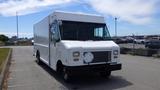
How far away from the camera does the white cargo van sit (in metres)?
9.32

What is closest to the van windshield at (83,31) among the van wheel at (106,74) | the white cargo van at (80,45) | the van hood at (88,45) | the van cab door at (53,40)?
the white cargo van at (80,45)

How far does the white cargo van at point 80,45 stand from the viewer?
9320mm

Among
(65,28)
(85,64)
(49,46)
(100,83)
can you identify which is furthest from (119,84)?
(49,46)

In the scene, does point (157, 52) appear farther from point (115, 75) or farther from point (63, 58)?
point (63, 58)

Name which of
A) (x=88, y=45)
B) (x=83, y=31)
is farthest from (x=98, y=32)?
(x=88, y=45)

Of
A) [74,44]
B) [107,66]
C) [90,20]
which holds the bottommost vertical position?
[107,66]

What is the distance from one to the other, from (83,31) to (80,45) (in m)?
1.41

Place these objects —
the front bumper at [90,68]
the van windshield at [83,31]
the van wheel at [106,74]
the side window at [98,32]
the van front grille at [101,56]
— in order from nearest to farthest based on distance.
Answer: the front bumper at [90,68], the van front grille at [101,56], the van windshield at [83,31], the van wheel at [106,74], the side window at [98,32]

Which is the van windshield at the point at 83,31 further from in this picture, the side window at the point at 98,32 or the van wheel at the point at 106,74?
the van wheel at the point at 106,74

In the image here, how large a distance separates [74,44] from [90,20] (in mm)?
1921

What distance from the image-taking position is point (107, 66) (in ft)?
32.1

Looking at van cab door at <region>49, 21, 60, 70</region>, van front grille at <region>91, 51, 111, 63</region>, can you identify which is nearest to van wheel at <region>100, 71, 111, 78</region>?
van front grille at <region>91, 51, 111, 63</region>

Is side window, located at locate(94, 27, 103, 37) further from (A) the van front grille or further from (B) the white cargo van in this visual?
(A) the van front grille

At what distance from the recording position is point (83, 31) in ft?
35.2
